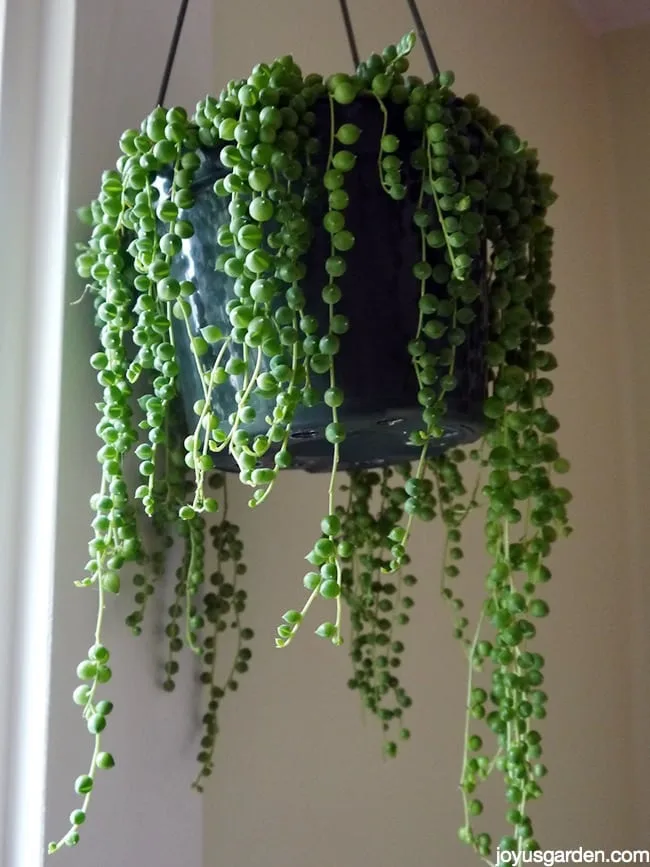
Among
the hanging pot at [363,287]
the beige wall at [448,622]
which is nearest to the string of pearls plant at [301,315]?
the hanging pot at [363,287]

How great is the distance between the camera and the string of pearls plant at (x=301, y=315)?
53 cm

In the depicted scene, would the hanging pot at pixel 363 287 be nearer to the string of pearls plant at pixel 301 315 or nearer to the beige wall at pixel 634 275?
the string of pearls plant at pixel 301 315

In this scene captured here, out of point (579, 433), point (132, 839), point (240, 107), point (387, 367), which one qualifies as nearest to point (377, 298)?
point (387, 367)

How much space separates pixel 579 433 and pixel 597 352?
217 millimetres

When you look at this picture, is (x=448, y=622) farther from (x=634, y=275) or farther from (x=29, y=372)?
(x=634, y=275)

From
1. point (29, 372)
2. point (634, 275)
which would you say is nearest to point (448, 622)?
point (29, 372)

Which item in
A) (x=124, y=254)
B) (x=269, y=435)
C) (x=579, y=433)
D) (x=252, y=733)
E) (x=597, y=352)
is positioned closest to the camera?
(x=269, y=435)

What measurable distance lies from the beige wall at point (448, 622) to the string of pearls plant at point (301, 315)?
0.68 feet

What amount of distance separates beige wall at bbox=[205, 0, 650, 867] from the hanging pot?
334 mm

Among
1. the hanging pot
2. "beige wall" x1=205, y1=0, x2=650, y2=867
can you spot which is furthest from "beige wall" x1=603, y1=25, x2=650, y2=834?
the hanging pot

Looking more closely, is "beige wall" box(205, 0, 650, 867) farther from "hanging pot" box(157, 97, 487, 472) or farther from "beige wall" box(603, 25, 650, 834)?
"hanging pot" box(157, 97, 487, 472)

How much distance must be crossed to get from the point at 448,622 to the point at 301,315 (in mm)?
734

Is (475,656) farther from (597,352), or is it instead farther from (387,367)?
(597,352)

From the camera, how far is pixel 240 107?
55 cm
